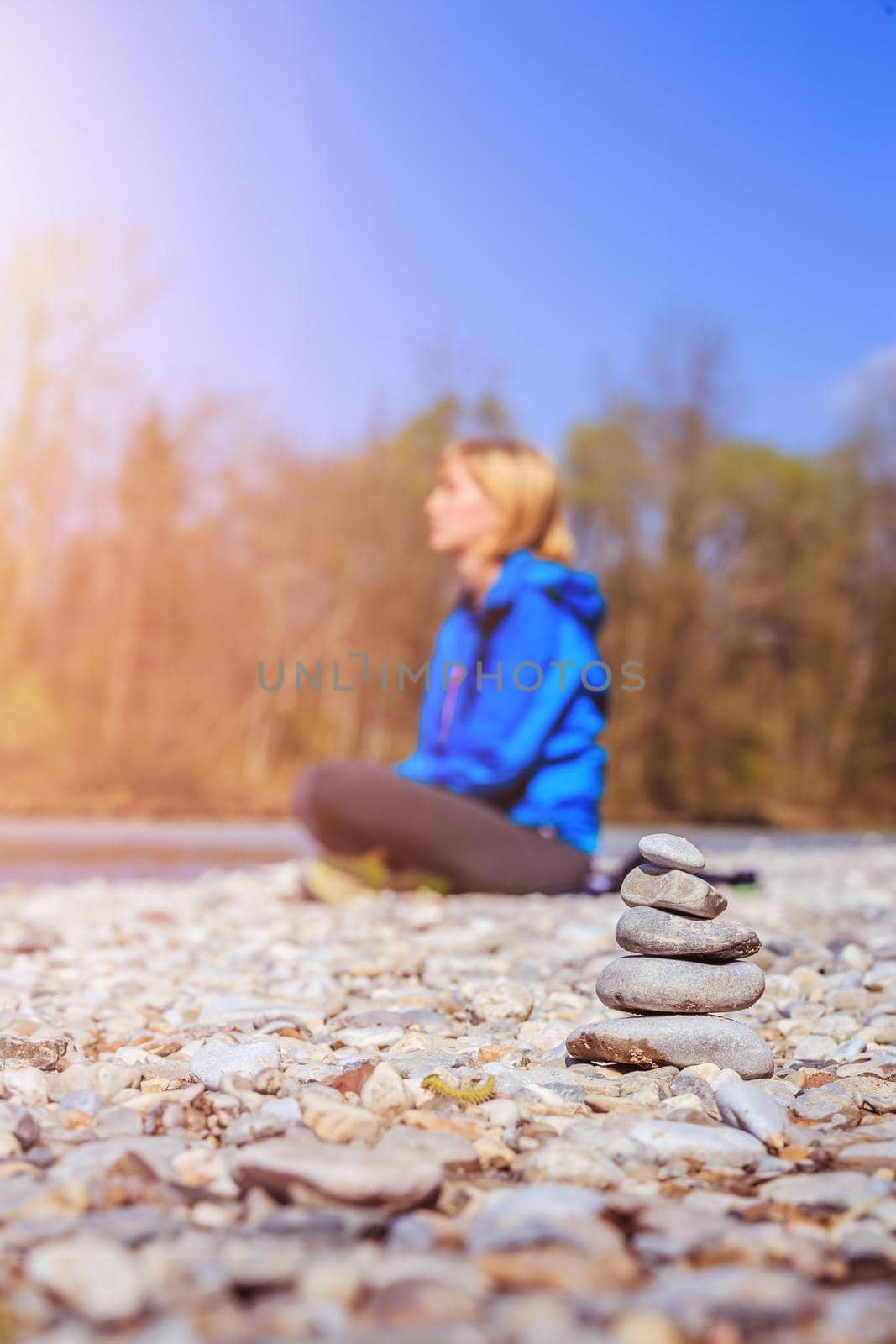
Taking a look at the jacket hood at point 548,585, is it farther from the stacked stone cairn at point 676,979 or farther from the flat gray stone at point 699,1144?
the flat gray stone at point 699,1144

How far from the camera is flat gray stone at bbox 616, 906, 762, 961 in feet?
6.41

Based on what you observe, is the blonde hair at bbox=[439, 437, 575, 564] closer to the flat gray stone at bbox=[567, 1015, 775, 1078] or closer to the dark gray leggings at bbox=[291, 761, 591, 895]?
the dark gray leggings at bbox=[291, 761, 591, 895]

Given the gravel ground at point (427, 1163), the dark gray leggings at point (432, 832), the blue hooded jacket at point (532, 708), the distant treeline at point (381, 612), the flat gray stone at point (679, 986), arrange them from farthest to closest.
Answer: the distant treeline at point (381, 612) < the blue hooded jacket at point (532, 708) < the dark gray leggings at point (432, 832) < the flat gray stone at point (679, 986) < the gravel ground at point (427, 1163)

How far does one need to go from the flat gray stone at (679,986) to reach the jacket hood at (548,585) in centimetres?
268

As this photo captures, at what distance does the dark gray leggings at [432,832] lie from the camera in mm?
4285

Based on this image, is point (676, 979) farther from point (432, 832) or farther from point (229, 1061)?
point (432, 832)

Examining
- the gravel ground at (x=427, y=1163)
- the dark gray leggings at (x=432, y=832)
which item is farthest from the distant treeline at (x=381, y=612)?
the gravel ground at (x=427, y=1163)

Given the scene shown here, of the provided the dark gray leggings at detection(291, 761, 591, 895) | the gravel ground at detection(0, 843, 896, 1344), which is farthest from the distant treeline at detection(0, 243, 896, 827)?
the gravel ground at detection(0, 843, 896, 1344)

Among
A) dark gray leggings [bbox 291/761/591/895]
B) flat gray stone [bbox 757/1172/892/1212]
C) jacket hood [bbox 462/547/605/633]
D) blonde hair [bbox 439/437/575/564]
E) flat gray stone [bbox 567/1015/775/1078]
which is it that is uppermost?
blonde hair [bbox 439/437/575/564]

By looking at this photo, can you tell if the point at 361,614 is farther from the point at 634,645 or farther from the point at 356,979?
the point at 356,979

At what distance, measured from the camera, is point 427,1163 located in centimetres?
131

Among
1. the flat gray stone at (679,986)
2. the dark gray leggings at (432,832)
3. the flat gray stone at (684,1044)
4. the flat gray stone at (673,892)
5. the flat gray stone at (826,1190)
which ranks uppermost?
the flat gray stone at (673,892)

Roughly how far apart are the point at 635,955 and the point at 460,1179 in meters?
0.70

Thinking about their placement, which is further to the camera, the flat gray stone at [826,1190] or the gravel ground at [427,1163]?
the flat gray stone at [826,1190]
